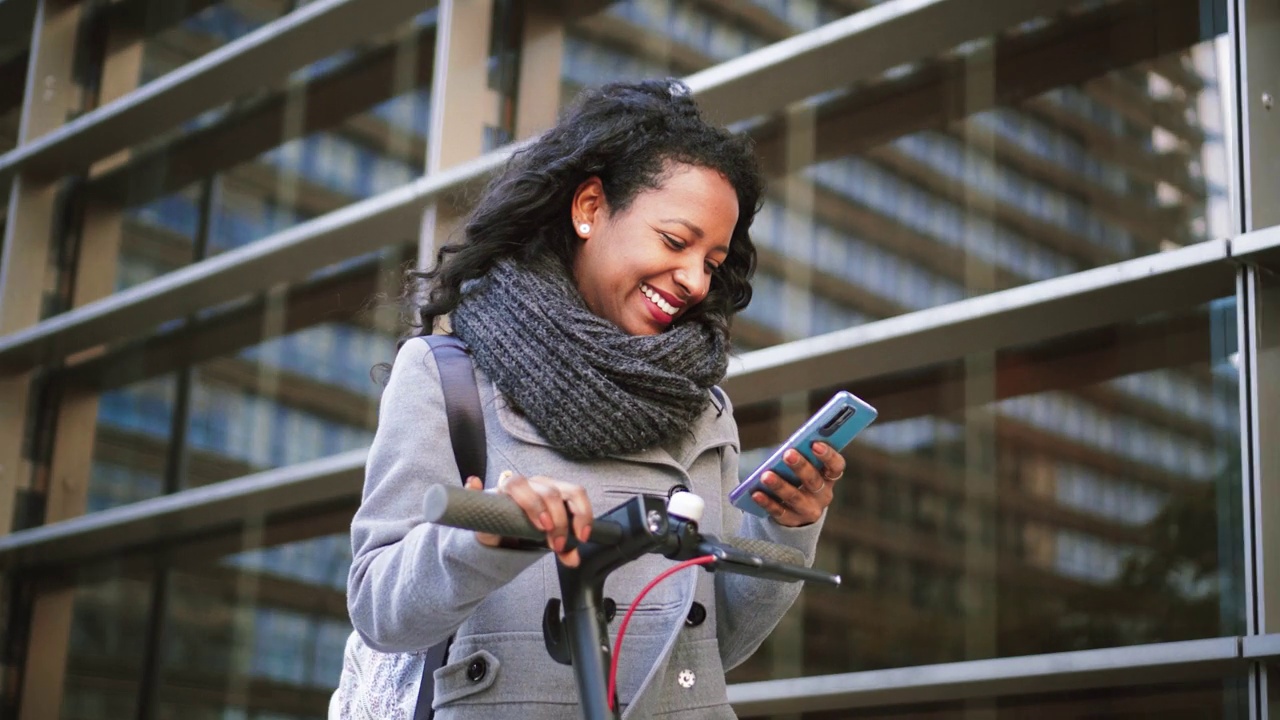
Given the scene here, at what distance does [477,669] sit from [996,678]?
6.54 ft

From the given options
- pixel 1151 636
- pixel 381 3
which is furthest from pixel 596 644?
pixel 381 3

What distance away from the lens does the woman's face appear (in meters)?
2.40

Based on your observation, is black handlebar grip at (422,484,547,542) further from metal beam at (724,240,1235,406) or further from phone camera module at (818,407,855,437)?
metal beam at (724,240,1235,406)

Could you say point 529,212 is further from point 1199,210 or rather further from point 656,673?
point 1199,210

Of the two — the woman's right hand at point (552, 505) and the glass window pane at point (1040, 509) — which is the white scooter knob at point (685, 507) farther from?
the glass window pane at point (1040, 509)

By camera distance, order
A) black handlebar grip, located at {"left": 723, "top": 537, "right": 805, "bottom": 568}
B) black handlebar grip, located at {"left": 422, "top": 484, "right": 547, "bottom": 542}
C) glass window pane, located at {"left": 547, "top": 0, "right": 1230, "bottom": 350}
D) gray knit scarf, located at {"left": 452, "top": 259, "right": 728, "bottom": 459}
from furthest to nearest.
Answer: glass window pane, located at {"left": 547, "top": 0, "right": 1230, "bottom": 350} < gray knit scarf, located at {"left": 452, "top": 259, "right": 728, "bottom": 459} < black handlebar grip, located at {"left": 723, "top": 537, "right": 805, "bottom": 568} < black handlebar grip, located at {"left": 422, "top": 484, "right": 547, "bottom": 542}

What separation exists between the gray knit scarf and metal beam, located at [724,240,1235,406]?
5.67 feet

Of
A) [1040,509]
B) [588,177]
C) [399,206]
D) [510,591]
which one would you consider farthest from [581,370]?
[399,206]

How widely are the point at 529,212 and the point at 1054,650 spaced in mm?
1968

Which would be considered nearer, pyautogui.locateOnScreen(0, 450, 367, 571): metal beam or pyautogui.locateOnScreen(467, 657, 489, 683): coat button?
pyautogui.locateOnScreen(467, 657, 489, 683): coat button

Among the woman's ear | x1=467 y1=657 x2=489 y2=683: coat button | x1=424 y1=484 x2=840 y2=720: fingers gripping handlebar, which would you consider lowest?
x1=467 y1=657 x2=489 y2=683: coat button

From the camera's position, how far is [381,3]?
19.3ft

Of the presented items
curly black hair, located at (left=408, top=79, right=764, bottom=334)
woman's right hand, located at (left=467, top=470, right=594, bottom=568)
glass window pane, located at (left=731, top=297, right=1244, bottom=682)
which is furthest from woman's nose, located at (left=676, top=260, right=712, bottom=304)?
glass window pane, located at (left=731, top=297, right=1244, bottom=682)

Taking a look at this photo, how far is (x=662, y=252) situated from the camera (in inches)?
94.3
